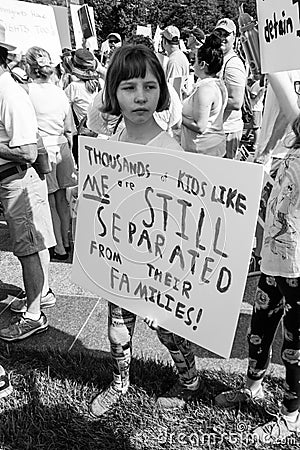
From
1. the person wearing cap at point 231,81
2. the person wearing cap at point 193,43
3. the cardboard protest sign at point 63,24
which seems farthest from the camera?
the person wearing cap at point 193,43

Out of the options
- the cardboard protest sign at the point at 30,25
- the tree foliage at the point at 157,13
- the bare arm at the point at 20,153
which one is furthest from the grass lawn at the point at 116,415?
the tree foliage at the point at 157,13

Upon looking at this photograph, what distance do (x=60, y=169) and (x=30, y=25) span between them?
3.72 feet

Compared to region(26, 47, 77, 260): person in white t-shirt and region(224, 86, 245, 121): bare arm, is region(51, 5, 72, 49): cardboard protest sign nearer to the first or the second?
region(26, 47, 77, 260): person in white t-shirt

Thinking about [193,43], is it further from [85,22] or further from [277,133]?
[277,133]

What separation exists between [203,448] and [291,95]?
1.50 meters

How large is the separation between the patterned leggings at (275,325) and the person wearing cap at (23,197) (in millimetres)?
1387

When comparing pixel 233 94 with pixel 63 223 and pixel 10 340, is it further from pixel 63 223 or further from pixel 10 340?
pixel 10 340

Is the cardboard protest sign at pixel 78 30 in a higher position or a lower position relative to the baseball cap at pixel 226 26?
higher

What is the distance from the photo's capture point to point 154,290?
5.91 feet

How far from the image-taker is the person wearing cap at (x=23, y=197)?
8.40 feet

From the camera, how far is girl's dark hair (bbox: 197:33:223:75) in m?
4.05

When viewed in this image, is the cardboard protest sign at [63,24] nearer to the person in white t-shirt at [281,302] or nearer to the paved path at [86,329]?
the paved path at [86,329]

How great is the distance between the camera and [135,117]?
1956 millimetres

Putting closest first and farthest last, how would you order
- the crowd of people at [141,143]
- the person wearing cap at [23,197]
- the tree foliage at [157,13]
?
the crowd of people at [141,143], the person wearing cap at [23,197], the tree foliage at [157,13]
